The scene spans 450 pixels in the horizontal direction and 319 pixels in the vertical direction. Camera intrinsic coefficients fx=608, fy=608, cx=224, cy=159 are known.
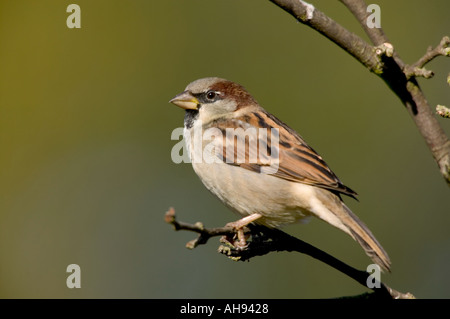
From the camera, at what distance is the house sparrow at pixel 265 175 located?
11.0ft

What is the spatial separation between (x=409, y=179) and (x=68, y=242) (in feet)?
10.6

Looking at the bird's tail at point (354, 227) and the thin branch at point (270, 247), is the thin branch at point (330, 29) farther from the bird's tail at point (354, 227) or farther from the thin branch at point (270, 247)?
the bird's tail at point (354, 227)

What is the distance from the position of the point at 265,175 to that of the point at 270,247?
2.61 feet

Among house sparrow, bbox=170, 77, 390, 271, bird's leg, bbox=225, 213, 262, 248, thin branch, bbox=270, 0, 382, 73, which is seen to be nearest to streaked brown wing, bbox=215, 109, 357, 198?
house sparrow, bbox=170, 77, 390, 271

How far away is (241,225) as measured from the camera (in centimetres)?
314

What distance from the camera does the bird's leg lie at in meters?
2.89

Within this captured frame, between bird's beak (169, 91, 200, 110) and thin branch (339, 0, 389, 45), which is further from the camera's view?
bird's beak (169, 91, 200, 110)

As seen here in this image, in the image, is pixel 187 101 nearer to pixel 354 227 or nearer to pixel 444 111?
pixel 354 227

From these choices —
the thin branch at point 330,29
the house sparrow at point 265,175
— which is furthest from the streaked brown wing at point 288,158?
the thin branch at point 330,29

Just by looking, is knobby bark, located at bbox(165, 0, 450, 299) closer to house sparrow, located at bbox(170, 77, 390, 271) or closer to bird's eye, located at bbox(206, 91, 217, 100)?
house sparrow, located at bbox(170, 77, 390, 271)

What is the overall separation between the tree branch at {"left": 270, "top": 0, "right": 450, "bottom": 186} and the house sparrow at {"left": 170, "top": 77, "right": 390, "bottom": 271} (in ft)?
3.04

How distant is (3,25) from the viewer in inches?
214

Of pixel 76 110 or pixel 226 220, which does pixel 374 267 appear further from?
pixel 76 110
